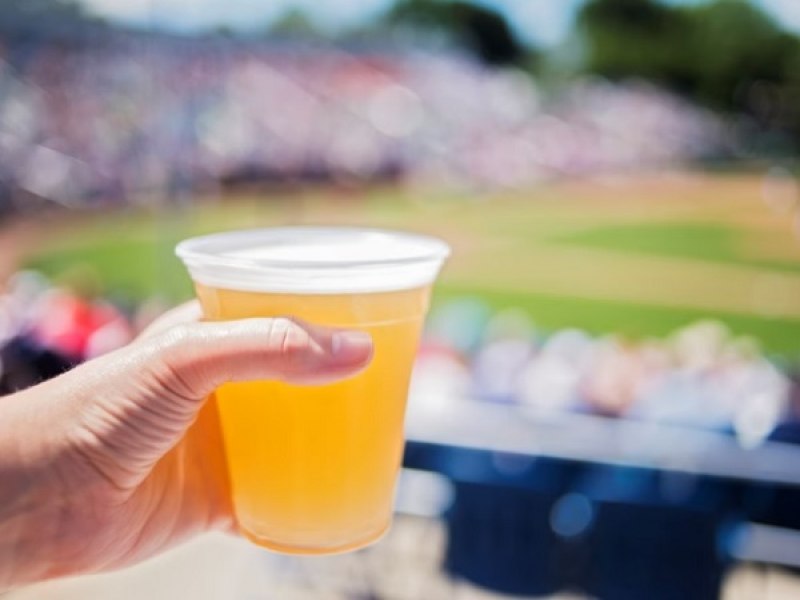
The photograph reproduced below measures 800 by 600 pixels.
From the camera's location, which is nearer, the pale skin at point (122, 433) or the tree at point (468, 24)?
the pale skin at point (122, 433)

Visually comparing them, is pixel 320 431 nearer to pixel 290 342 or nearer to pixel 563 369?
pixel 290 342

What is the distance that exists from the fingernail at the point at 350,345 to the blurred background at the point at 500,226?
52cm

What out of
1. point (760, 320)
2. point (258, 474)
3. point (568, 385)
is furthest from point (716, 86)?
point (258, 474)

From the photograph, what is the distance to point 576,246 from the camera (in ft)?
28.1

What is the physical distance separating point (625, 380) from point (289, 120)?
298 inches

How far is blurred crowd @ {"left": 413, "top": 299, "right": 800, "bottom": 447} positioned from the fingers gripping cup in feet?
6.17

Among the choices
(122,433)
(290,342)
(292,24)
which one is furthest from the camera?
(292,24)

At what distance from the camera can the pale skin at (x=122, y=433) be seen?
76 cm

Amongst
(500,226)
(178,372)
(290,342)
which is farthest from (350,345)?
(500,226)

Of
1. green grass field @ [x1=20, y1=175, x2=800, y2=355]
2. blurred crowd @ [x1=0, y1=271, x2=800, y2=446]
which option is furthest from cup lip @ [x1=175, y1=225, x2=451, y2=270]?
green grass field @ [x1=20, y1=175, x2=800, y2=355]

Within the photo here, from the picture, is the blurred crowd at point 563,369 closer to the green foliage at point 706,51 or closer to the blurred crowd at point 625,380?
the blurred crowd at point 625,380

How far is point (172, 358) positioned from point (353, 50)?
24.8ft

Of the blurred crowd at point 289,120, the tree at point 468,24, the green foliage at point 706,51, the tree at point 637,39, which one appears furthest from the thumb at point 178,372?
the tree at point 468,24

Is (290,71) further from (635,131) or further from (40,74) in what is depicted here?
(635,131)
